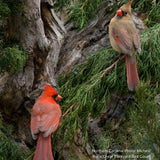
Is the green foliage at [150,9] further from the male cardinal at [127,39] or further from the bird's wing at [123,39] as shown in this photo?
the bird's wing at [123,39]

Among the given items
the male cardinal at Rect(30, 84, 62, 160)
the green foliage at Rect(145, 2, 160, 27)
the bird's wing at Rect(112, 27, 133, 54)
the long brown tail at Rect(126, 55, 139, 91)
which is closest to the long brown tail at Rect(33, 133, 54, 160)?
the male cardinal at Rect(30, 84, 62, 160)

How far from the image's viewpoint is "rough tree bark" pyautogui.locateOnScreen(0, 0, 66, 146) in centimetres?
299

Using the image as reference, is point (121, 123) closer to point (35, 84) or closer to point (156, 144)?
point (35, 84)

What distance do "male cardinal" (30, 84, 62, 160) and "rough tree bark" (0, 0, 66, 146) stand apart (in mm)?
233

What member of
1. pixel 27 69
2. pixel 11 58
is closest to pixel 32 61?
pixel 27 69

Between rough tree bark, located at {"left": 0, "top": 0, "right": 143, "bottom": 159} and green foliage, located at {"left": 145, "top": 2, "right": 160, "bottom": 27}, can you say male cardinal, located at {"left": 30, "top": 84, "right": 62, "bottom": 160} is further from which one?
green foliage, located at {"left": 145, "top": 2, "right": 160, "bottom": 27}

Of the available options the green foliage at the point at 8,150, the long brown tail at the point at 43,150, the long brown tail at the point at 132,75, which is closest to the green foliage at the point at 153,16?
the long brown tail at the point at 132,75

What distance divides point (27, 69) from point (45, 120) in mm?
588

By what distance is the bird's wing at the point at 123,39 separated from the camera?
10.4ft

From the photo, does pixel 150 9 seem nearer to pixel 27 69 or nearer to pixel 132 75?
pixel 132 75

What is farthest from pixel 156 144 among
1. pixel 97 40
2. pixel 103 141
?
pixel 97 40

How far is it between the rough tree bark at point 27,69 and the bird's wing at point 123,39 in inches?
27.8

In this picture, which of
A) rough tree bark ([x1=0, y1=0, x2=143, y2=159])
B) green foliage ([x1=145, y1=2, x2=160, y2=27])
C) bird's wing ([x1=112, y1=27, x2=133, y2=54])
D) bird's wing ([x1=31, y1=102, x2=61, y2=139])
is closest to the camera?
bird's wing ([x1=31, y1=102, x2=61, y2=139])

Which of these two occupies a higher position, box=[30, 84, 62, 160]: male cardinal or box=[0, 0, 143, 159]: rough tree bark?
box=[0, 0, 143, 159]: rough tree bark
